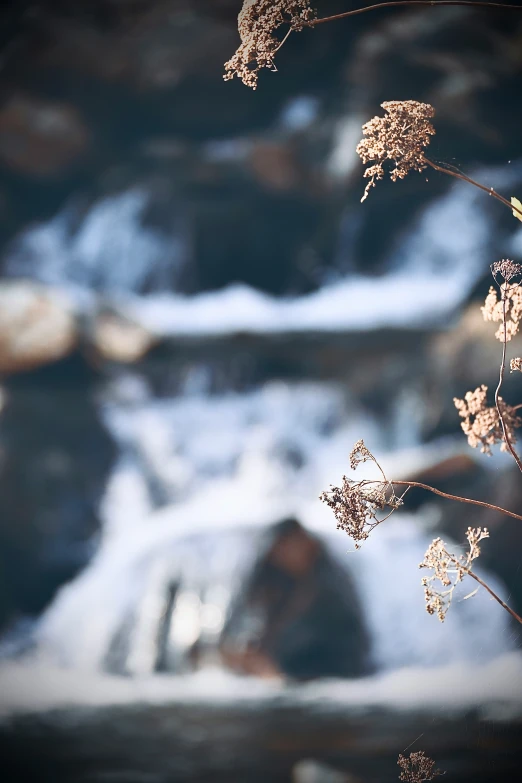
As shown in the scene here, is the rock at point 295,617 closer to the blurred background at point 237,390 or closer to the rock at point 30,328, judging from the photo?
the blurred background at point 237,390

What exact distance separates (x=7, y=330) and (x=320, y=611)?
1027 mm

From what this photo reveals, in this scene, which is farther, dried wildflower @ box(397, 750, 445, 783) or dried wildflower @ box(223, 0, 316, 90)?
dried wildflower @ box(397, 750, 445, 783)

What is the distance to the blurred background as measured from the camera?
163 centimetres

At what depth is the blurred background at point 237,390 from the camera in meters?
1.63

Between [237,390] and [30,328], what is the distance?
1.78 feet

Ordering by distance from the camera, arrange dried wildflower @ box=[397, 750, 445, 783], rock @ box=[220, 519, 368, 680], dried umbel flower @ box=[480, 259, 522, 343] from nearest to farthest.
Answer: dried umbel flower @ box=[480, 259, 522, 343]
dried wildflower @ box=[397, 750, 445, 783]
rock @ box=[220, 519, 368, 680]

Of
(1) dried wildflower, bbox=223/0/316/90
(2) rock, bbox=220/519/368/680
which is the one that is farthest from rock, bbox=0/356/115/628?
(1) dried wildflower, bbox=223/0/316/90

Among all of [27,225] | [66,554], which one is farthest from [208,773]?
[27,225]

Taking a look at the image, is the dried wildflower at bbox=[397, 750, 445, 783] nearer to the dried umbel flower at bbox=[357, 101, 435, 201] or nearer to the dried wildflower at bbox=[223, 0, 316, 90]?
the dried umbel flower at bbox=[357, 101, 435, 201]

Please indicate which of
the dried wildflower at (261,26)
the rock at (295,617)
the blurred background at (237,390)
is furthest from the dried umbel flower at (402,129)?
the rock at (295,617)

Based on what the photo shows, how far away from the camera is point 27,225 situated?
76.7 inches

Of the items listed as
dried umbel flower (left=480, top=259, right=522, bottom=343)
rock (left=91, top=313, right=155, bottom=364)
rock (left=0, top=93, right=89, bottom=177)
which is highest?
rock (left=0, top=93, right=89, bottom=177)

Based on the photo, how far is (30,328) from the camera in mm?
1912

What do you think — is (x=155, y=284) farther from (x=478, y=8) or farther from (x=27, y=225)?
(x=478, y=8)
